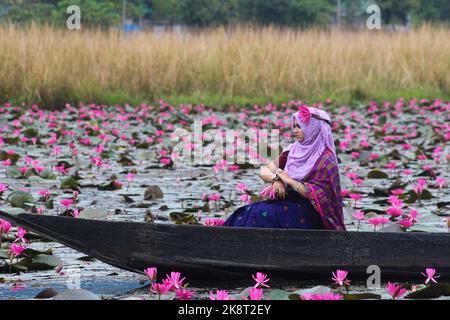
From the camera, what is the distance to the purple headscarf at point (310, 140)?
518cm

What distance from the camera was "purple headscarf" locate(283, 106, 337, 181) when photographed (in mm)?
5176

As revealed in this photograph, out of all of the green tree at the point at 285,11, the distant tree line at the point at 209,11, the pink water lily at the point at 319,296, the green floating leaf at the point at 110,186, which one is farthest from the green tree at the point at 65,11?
the pink water lily at the point at 319,296

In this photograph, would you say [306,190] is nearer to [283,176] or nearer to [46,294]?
[283,176]

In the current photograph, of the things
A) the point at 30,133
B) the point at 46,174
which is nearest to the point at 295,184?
the point at 46,174

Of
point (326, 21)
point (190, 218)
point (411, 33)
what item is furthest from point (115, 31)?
point (326, 21)

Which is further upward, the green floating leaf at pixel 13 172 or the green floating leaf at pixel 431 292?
the green floating leaf at pixel 431 292

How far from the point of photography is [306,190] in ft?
16.8

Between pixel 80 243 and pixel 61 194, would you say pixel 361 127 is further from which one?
pixel 80 243

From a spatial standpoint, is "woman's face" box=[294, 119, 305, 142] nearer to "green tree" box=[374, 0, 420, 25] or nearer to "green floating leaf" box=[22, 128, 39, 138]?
"green floating leaf" box=[22, 128, 39, 138]

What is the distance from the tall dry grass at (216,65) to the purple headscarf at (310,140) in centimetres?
1048

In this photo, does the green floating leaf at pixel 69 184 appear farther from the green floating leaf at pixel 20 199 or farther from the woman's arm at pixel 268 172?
the woman's arm at pixel 268 172

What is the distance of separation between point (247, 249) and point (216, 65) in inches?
494
